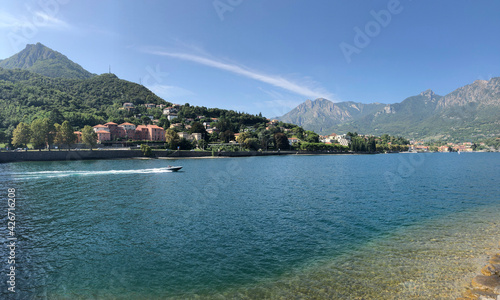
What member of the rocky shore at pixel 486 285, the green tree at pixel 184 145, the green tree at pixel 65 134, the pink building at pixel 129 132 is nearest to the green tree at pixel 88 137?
the green tree at pixel 65 134

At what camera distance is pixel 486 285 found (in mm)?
10461

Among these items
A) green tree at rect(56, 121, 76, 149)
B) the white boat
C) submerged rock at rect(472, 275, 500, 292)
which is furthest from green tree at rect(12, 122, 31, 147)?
submerged rock at rect(472, 275, 500, 292)

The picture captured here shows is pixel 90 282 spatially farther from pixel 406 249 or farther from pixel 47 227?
pixel 406 249

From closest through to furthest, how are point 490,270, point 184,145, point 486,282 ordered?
point 486,282, point 490,270, point 184,145

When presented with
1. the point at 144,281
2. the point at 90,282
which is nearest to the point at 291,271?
the point at 144,281

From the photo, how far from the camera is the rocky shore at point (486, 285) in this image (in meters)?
9.68

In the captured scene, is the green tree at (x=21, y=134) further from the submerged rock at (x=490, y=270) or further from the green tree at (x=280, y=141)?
the submerged rock at (x=490, y=270)

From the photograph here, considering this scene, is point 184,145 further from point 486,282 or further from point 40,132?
point 486,282

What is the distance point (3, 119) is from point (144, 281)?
510 ft

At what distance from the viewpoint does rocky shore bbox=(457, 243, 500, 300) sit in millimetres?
9680

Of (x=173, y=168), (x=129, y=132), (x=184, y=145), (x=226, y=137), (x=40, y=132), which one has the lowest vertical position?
(x=173, y=168)

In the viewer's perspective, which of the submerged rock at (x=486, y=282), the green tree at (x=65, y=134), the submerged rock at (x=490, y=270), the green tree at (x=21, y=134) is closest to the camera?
the submerged rock at (x=486, y=282)

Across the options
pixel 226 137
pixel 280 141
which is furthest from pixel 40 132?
pixel 280 141

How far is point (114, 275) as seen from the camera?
40.1ft
